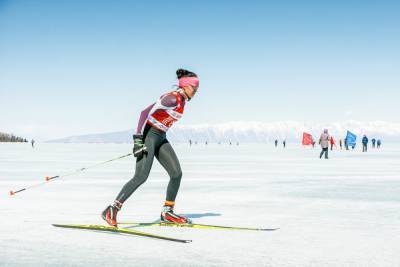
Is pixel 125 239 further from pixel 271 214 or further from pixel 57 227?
pixel 271 214

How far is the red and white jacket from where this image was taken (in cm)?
545

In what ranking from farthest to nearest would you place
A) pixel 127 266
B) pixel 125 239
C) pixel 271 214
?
pixel 271 214 → pixel 125 239 → pixel 127 266

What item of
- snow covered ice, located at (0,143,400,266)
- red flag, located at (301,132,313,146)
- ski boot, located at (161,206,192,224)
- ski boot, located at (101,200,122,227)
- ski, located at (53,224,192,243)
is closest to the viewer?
snow covered ice, located at (0,143,400,266)

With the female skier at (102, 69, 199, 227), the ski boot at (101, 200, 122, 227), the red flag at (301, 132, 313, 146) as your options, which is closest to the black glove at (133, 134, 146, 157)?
the female skier at (102, 69, 199, 227)

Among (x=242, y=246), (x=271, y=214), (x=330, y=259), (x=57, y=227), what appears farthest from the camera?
(x=271, y=214)

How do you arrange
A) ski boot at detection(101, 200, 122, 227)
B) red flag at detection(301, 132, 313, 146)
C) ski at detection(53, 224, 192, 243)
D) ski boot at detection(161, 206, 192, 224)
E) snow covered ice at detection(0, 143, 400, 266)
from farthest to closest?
1. red flag at detection(301, 132, 313, 146)
2. ski boot at detection(161, 206, 192, 224)
3. ski boot at detection(101, 200, 122, 227)
4. ski at detection(53, 224, 192, 243)
5. snow covered ice at detection(0, 143, 400, 266)

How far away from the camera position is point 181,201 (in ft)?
26.9

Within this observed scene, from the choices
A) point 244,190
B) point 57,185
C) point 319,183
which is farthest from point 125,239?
point 319,183

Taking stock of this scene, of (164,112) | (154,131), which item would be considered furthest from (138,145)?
(164,112)

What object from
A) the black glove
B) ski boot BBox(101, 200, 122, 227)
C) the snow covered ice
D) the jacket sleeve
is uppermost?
the jacket sleeve

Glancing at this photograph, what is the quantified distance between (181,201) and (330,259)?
170 inches

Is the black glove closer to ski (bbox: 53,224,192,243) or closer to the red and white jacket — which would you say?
the red and white jacket

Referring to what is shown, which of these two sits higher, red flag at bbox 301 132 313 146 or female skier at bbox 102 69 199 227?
female skier at bbox 102 69 199 227

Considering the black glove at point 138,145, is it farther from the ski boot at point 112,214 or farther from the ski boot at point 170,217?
the ski boot at point 170,217
